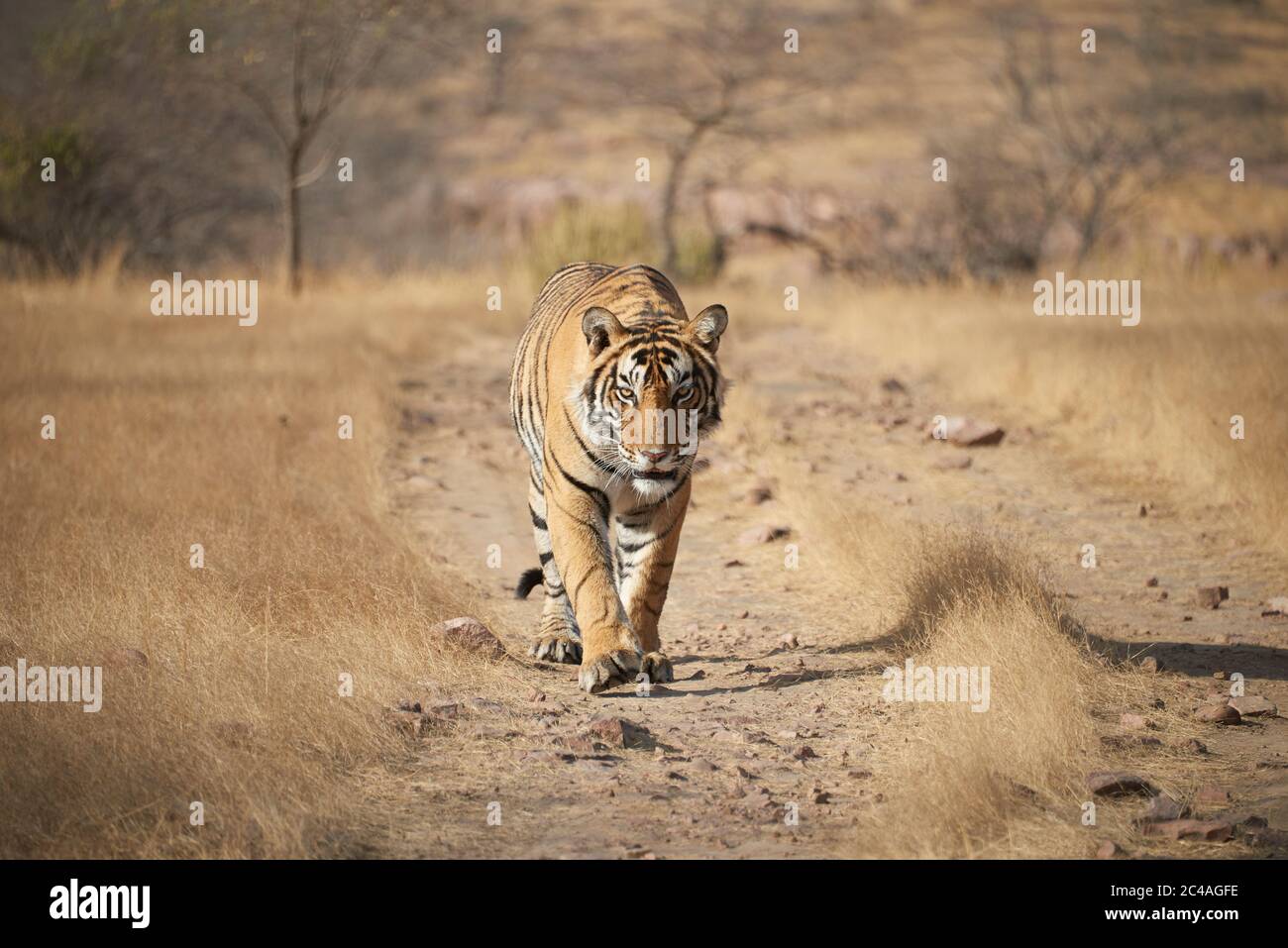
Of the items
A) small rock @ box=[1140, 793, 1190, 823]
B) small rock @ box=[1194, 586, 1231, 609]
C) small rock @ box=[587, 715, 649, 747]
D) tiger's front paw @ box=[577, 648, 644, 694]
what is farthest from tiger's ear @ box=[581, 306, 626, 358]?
small rock @ box=[1194, 586, 1231, 609]

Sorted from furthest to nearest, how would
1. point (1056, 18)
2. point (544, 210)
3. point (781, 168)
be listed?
point (1056, 18)
point (544, 210)
point (781, 168)

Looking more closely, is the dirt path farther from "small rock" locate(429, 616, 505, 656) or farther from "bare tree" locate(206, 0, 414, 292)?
"bare tree" locate(206, 0, 414, 292)

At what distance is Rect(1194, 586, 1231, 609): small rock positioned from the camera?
273 inches

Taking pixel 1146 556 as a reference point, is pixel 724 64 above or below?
above

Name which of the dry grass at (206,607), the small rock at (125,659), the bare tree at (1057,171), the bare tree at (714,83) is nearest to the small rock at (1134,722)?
the dry grass at (206,607)

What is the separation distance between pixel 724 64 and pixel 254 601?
18419mm

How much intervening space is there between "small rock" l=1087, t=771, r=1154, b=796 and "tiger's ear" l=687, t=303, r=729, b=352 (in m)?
2.17

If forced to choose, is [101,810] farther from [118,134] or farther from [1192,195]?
[1192,195]

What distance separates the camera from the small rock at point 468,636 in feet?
18.9

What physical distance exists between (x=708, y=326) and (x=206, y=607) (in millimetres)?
2314

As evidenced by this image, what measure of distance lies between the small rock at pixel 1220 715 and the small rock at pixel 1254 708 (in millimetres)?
62
